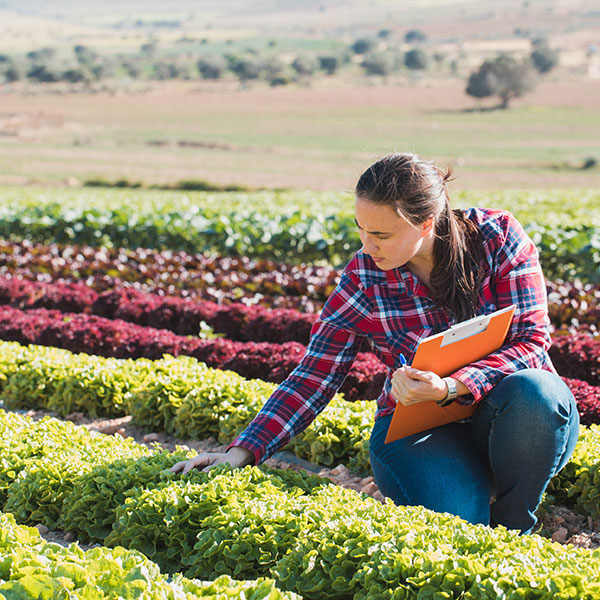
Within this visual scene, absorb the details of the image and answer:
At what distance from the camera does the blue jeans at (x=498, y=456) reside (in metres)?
3.12

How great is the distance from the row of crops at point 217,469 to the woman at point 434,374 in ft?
0.95

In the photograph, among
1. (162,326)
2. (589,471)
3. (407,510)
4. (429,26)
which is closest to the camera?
(407,510)

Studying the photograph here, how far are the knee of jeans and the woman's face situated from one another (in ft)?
2.11

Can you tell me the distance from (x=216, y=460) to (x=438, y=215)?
1.39 m

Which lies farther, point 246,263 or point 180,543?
point 246,263

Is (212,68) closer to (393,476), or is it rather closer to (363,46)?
(363,46)

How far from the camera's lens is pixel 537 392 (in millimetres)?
3119

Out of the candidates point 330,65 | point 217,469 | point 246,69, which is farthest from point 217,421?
point 330,65

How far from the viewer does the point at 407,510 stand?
2.94 meters

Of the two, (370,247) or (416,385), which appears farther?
(370,247)

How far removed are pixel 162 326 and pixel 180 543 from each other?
15.8ft

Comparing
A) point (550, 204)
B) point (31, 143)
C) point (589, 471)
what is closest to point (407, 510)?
point (589, 471)

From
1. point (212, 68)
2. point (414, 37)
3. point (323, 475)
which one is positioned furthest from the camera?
point (414, 37)

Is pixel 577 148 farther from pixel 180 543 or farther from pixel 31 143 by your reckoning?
pixel 180 543
